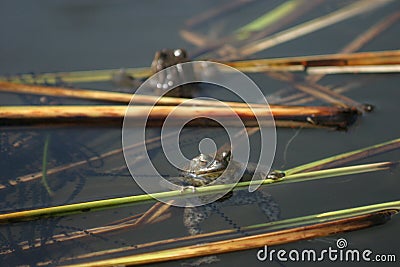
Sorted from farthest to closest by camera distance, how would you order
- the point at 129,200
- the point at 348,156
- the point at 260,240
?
the point at 348,156 → the point at 129,200 → the point at 260,240

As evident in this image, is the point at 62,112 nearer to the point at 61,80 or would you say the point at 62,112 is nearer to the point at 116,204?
the point at 61,80

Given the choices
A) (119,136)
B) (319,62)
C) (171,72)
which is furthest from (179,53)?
(319,62)

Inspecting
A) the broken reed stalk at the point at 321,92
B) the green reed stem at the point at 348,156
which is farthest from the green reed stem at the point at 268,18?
the green reed stem at the point at 348,156

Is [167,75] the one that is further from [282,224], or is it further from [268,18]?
[282,224]

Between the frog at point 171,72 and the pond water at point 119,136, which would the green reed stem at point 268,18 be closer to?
the pond water at point 119,136

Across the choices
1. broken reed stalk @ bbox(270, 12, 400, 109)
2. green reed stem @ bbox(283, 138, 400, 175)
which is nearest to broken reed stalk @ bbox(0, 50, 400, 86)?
broken reed stalk @ bbox(270, 12, 400, 109)

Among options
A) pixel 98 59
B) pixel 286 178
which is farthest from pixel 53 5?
pixel 286 178
